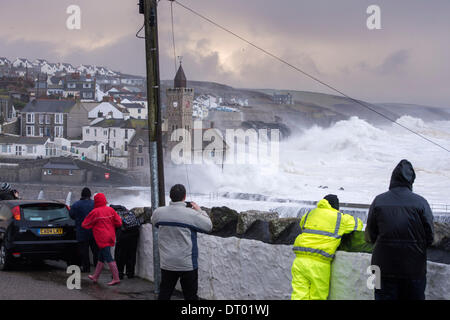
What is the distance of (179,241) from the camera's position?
6352 millimetres

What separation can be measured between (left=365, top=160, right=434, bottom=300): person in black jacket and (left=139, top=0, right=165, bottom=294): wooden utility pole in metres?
4.36

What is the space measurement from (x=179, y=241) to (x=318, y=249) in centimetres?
139

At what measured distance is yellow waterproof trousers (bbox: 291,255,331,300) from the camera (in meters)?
5.98

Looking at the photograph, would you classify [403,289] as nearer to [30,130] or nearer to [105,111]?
[105,111]

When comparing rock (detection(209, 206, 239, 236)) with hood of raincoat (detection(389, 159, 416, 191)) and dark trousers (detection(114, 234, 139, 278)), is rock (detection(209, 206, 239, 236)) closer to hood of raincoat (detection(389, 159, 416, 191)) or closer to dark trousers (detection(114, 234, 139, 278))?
dark trousers (detection(114, 234, 139, 278))

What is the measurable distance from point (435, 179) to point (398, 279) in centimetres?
13419

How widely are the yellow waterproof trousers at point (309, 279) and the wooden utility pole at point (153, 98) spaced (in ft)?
11.4

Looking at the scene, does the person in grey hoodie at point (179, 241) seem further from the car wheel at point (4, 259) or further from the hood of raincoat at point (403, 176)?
the car wheel at point (4, 259)

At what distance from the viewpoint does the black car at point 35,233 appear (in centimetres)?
1066

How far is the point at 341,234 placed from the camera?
237 inches

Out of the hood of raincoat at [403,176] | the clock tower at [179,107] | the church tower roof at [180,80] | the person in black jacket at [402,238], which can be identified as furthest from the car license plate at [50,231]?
the church tower roof at [180,80]

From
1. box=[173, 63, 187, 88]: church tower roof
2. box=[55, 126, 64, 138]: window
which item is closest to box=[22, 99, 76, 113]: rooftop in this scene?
box=[55, 126, 64, 138]: window
